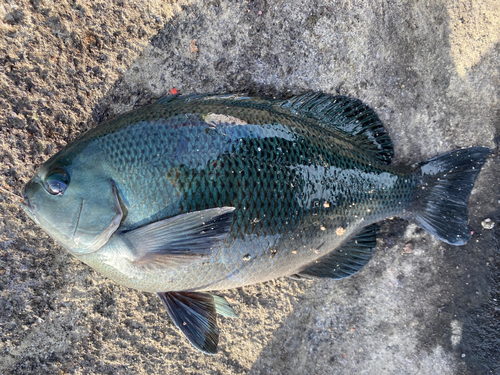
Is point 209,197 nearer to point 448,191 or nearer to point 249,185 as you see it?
point 249,185

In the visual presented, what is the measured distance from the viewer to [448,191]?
2.24m

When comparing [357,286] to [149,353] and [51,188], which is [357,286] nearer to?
[149,353]

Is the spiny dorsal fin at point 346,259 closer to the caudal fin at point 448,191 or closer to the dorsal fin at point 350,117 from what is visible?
the caudal fin at point 448,191

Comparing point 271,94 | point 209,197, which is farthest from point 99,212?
point 271,94

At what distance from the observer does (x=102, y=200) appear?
1.58 metres

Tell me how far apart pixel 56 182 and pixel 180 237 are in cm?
70

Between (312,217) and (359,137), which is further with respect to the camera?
(359,137)

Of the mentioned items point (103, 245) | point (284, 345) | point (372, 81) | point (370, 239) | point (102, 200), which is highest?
point (102, 200)

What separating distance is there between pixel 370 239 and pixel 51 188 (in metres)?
2.01

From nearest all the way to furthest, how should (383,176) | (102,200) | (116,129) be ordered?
(102,200)
(116,129)
(383,176)

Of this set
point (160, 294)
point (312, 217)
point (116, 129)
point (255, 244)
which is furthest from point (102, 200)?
point (312, 217)

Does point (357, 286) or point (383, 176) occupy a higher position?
point (383, 176)

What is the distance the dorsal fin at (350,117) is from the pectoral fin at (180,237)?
0.95m

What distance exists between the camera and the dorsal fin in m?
2.09
